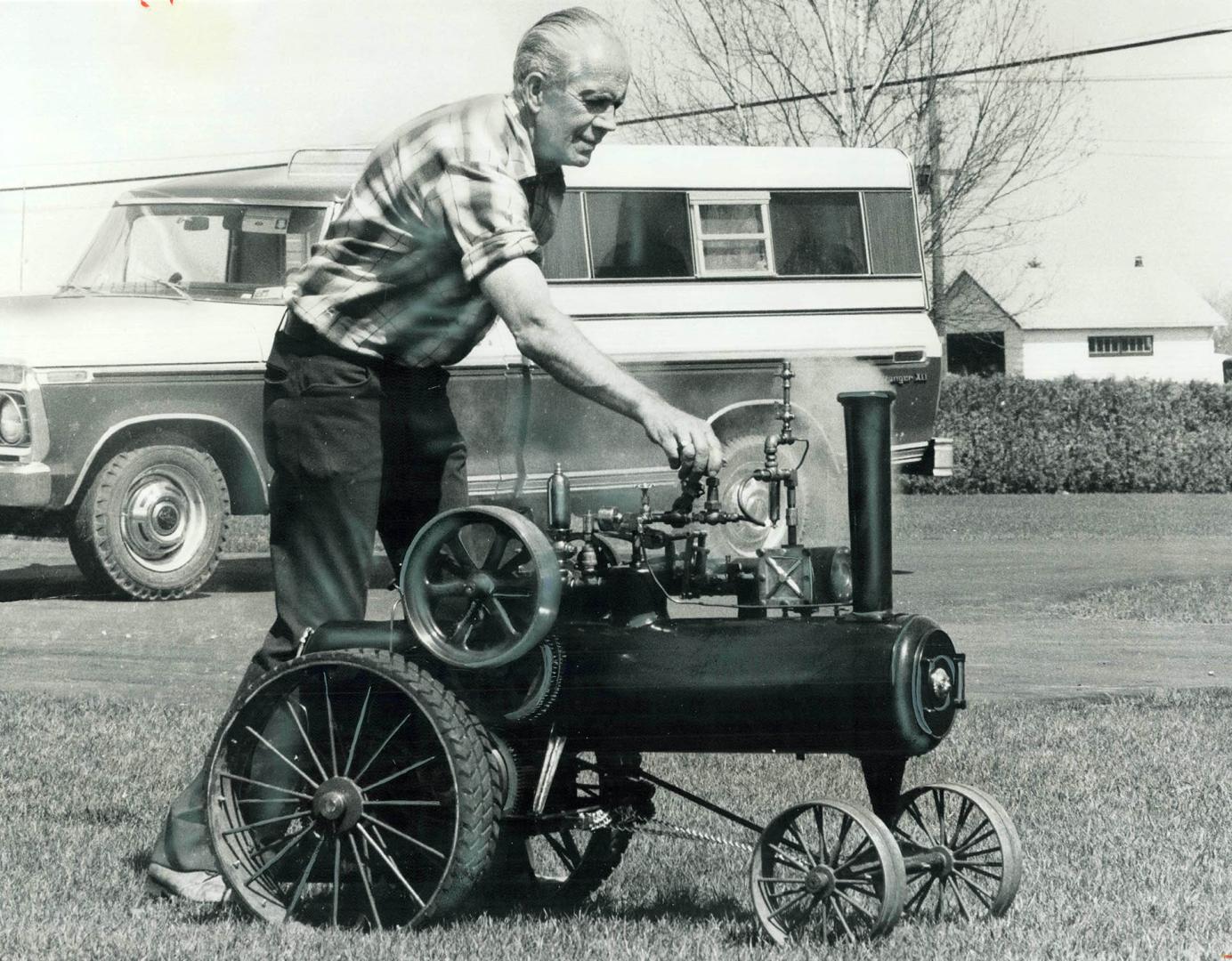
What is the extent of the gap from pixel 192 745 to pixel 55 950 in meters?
2.27

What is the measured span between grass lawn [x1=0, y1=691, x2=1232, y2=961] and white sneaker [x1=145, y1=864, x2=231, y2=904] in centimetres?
4

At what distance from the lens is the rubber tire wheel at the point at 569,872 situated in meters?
3.66

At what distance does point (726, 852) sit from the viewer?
4.29 metres

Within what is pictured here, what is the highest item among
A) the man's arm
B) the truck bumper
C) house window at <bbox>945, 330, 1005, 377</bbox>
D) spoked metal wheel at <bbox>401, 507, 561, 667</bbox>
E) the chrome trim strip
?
house window at <bbox>945, 330, 1005, 377</bbox>

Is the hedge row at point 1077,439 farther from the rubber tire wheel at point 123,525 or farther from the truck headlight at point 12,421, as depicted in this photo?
the truck headlight at point 12,421

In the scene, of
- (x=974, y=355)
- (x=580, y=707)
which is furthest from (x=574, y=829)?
(x=974, y=355)

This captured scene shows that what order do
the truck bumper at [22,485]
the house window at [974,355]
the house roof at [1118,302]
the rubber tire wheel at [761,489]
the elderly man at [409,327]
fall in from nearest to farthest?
1. the elderly man at [409,327]
2. the truck bumper at [22,485]
3. the rubber tire wheel at [761,489]
4. the house window at [974,355]
5. the house roof at [1118,302]

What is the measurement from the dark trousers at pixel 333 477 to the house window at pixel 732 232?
7434 millimetres

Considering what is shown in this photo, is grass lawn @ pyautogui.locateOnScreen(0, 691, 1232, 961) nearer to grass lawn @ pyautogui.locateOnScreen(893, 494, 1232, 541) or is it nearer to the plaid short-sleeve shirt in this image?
the plaid short-sleeve shirt

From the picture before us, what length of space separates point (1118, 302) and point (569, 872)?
50.1 metres

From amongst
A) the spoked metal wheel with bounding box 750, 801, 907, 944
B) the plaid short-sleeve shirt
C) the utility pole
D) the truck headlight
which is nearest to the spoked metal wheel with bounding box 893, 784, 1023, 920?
the spoked metal wheel with bounding box 750, 801, 907, 944

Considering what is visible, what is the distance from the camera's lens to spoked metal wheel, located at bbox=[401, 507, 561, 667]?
3262mm

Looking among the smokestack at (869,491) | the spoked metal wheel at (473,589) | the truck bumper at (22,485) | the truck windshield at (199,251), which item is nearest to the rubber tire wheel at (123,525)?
the truck bumper at (22,485)

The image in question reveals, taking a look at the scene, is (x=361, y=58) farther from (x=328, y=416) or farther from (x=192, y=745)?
(x=192, y=745)
